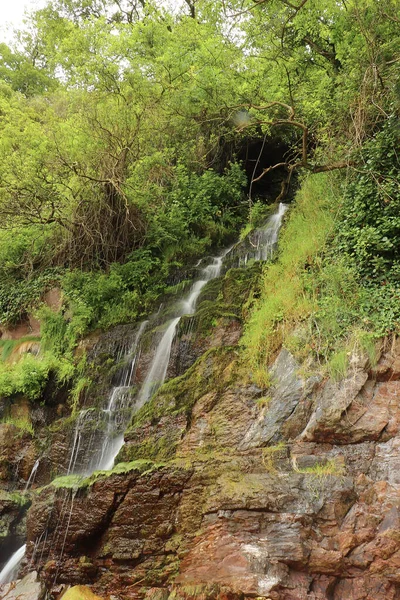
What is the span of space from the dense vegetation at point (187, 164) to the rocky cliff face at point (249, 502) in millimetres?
1431

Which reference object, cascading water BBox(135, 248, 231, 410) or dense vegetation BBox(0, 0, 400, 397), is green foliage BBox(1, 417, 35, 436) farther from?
cascading water BBox(135, 248, 231, 410)

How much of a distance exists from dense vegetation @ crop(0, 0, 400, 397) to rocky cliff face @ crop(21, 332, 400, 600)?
1.43 meters

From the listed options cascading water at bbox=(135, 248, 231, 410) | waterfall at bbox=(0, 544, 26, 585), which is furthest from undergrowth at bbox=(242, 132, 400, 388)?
waterfall at bbox=(0, 544, 26, 585)

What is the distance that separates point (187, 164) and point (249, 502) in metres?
12.2

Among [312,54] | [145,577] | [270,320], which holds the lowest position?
[145,577]

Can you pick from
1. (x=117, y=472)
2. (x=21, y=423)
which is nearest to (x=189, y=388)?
(x=117, y=472)

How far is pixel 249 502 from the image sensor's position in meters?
5.48

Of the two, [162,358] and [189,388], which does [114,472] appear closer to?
[189,388]

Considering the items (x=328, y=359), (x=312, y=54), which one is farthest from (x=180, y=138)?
(x=328, y=359)

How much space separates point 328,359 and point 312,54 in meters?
10.4

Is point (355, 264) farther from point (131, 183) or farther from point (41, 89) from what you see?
point (41, 89)

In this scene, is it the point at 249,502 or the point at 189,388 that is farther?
the point at 189,388

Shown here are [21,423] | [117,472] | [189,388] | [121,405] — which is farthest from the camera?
[21,423]

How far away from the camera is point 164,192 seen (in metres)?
14.4
